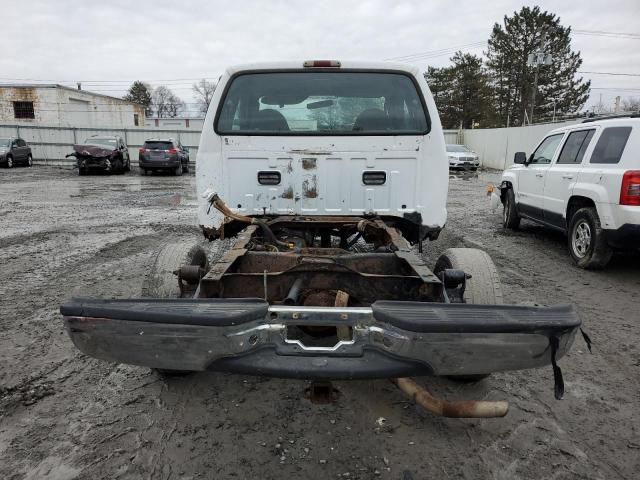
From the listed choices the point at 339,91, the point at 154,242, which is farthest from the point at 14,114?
the point at 339,91

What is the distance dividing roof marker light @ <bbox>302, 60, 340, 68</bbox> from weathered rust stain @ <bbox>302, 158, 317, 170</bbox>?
0.76 metres

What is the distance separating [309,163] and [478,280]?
1.69 meters

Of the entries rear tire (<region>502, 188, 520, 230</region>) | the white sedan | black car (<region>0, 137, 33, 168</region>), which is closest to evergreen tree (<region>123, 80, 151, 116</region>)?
black car (<region>0, 137, 33, 168</region>)

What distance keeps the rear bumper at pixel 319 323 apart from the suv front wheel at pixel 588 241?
4.51m

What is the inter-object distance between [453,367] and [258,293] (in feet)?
3.93

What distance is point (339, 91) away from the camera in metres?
4.03

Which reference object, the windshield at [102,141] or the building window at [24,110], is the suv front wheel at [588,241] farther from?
the building window at [24,110]

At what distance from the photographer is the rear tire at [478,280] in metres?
2.94

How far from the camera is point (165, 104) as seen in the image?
7825cm

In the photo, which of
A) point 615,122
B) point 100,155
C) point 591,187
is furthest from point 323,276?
point 100,155

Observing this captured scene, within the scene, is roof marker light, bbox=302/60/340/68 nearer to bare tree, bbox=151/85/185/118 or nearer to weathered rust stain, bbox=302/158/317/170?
weathered rust stain, bbox=302/158/317/170

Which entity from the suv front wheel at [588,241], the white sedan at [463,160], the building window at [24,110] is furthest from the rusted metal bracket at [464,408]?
the building window at [24,110]

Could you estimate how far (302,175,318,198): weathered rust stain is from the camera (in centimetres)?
398

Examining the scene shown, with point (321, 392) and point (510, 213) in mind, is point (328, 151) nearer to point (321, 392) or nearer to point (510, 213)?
point (321, 392)
